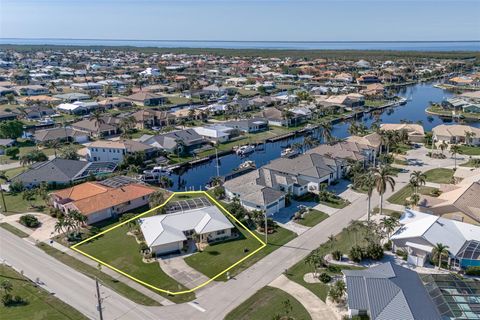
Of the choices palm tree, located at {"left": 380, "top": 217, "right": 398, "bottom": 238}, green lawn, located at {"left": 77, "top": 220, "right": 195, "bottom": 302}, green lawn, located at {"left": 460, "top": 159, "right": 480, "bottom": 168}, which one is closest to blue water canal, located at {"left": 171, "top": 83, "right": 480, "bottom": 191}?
green lawn, located at {"left": 77, "top": 220, "right": 195, "bottom": 302}

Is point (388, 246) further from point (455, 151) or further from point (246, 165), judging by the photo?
point (455, 151)

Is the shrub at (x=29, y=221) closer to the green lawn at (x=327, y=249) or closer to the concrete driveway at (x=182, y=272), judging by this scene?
the concrete driveway at (x=182, y=272)

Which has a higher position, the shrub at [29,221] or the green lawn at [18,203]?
the shrub at [29,221]

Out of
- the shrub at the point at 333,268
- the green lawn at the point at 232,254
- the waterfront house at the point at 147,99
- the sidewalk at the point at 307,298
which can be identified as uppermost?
the waterfront house at the point at 147,99

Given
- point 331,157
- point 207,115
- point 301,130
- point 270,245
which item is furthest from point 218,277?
point 207,115

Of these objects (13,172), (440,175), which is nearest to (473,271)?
(440,175)

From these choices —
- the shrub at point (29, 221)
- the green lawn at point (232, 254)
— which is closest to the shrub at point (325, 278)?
the green lawn at point (232, 254)

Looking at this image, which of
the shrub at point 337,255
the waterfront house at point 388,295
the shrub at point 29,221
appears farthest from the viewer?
the shrub at point 29,221

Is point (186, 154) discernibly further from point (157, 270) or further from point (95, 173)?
point (157, 270)
